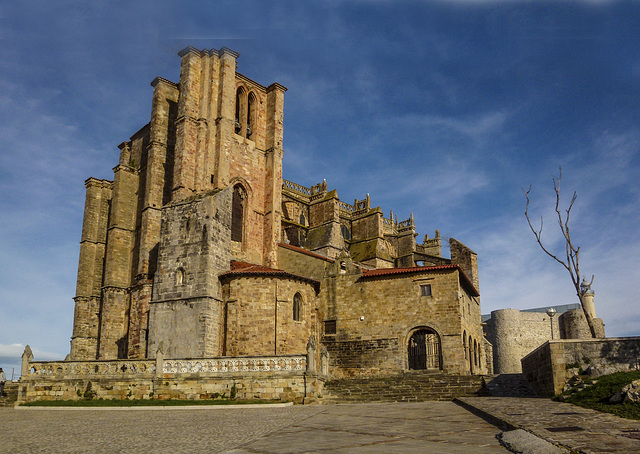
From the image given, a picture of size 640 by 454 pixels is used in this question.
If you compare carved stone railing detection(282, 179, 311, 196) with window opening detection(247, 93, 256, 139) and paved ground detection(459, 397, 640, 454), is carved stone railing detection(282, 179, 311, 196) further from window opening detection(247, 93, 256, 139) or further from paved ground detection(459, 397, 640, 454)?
paved ground detection(459, 397, 640, 454)

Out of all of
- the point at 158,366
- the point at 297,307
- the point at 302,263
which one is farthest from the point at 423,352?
the point at 158,366

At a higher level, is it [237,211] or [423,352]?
[237,211]

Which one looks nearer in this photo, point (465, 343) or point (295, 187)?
point (465, 343)

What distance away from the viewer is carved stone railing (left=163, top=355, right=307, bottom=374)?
20891 mm

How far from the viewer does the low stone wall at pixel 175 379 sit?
20.5 meters

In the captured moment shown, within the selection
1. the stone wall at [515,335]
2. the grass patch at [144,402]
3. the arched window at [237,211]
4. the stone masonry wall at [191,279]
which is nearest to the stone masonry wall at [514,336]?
the stone wall at [515,335]

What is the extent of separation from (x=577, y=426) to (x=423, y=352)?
82.0 feet

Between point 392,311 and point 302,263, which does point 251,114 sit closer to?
point 302,263

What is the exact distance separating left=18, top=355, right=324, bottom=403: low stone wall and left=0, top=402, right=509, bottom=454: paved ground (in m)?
7.36

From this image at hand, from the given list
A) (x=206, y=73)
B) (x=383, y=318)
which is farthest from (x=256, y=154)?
(x=383, y=318)

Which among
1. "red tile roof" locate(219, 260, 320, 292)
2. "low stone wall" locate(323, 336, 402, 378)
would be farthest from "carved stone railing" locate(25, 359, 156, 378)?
"low stone wall" locate(323, 336, 402, 378)

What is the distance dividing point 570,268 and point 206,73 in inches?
964

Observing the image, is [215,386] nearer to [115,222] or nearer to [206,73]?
[115,222]

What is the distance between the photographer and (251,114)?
37469mm
